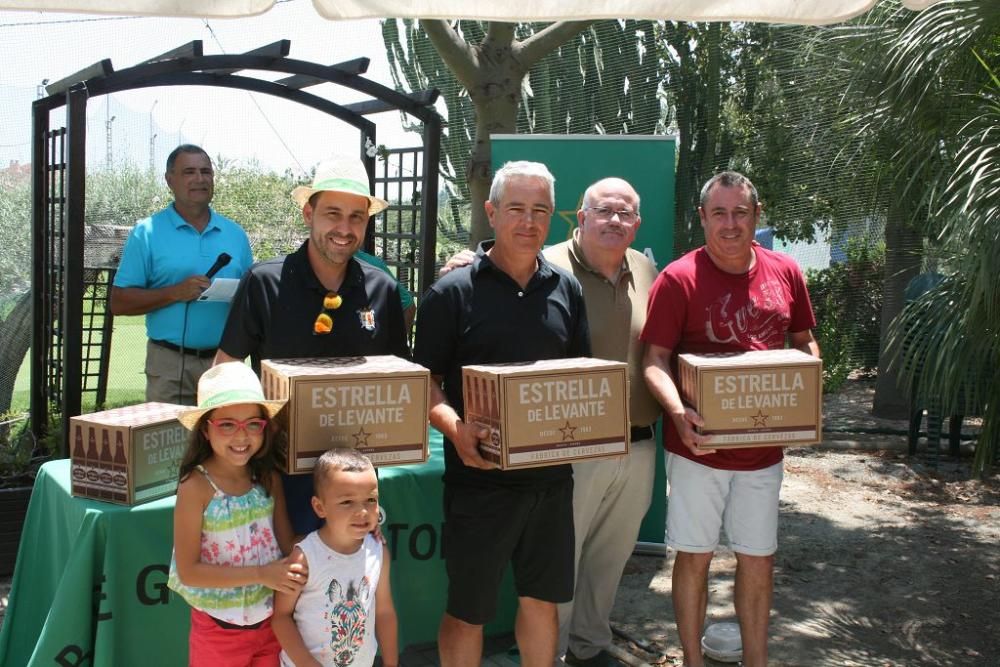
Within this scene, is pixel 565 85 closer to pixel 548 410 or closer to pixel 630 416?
pixel 630 416

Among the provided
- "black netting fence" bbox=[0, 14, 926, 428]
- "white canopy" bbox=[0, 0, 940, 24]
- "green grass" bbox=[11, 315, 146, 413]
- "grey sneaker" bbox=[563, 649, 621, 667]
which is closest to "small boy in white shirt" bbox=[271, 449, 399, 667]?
"white canopy" bbox=[0, 0, 940, 24]

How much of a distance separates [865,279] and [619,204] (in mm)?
9483

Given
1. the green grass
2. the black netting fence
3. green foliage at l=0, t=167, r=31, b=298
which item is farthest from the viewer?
the green grass

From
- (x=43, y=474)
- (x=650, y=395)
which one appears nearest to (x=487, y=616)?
(x=650, y=395)

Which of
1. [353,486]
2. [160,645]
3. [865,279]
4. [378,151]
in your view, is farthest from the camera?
[865,279]

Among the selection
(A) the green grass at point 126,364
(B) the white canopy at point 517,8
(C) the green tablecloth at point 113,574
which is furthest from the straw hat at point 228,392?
(A) the green grass at point 126,364

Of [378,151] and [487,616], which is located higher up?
[378,151]

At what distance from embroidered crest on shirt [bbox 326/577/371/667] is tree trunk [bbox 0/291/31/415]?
214 inches

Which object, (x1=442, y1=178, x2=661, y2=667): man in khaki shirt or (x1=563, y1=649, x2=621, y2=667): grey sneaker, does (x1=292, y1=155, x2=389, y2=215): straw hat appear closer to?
(x1=442, y1=178, x2=661, y2=667): man in khaki shirt

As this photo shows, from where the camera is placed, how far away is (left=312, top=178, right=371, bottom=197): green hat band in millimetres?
2520

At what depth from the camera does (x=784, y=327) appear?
321 centimetres

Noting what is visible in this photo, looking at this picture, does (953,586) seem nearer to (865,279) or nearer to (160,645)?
(160,645)

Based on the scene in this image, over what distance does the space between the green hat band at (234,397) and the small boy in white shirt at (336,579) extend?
22cm

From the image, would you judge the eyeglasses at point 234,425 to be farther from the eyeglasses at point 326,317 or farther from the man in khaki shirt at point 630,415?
the man in khaki shirt at point 630,415
